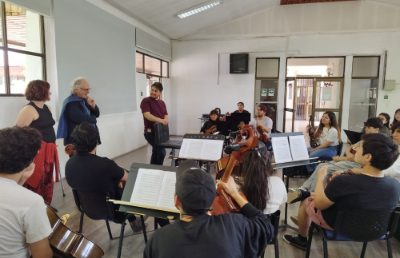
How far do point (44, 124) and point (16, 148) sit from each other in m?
1.72

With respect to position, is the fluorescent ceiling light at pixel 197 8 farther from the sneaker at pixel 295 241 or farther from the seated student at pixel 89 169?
the sneaker at pixel 295 241

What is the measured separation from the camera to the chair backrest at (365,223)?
1539 millimetres

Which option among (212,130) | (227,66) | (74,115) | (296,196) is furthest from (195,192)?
(227,66)

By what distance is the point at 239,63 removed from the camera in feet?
24.2

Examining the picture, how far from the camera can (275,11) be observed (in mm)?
7125

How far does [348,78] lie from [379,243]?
19.2 ft

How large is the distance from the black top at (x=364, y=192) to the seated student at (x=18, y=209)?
1547 mm

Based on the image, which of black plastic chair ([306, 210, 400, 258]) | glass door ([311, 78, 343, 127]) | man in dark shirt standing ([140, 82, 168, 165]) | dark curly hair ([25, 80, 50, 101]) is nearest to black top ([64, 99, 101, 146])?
dark curly hair ([25, 80, 50, 101])

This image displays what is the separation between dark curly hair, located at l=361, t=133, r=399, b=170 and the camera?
1.50 m

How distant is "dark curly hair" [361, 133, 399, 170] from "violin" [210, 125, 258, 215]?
694 mm

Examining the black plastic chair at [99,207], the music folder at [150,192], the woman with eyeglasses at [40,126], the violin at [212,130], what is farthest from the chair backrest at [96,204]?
the violin at [212,130]

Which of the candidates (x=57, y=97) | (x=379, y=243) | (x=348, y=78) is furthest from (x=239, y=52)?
(x=379, y=243)

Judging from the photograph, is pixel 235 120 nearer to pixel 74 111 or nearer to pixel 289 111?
pixel 74 111

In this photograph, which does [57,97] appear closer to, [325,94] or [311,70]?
[325,94]
